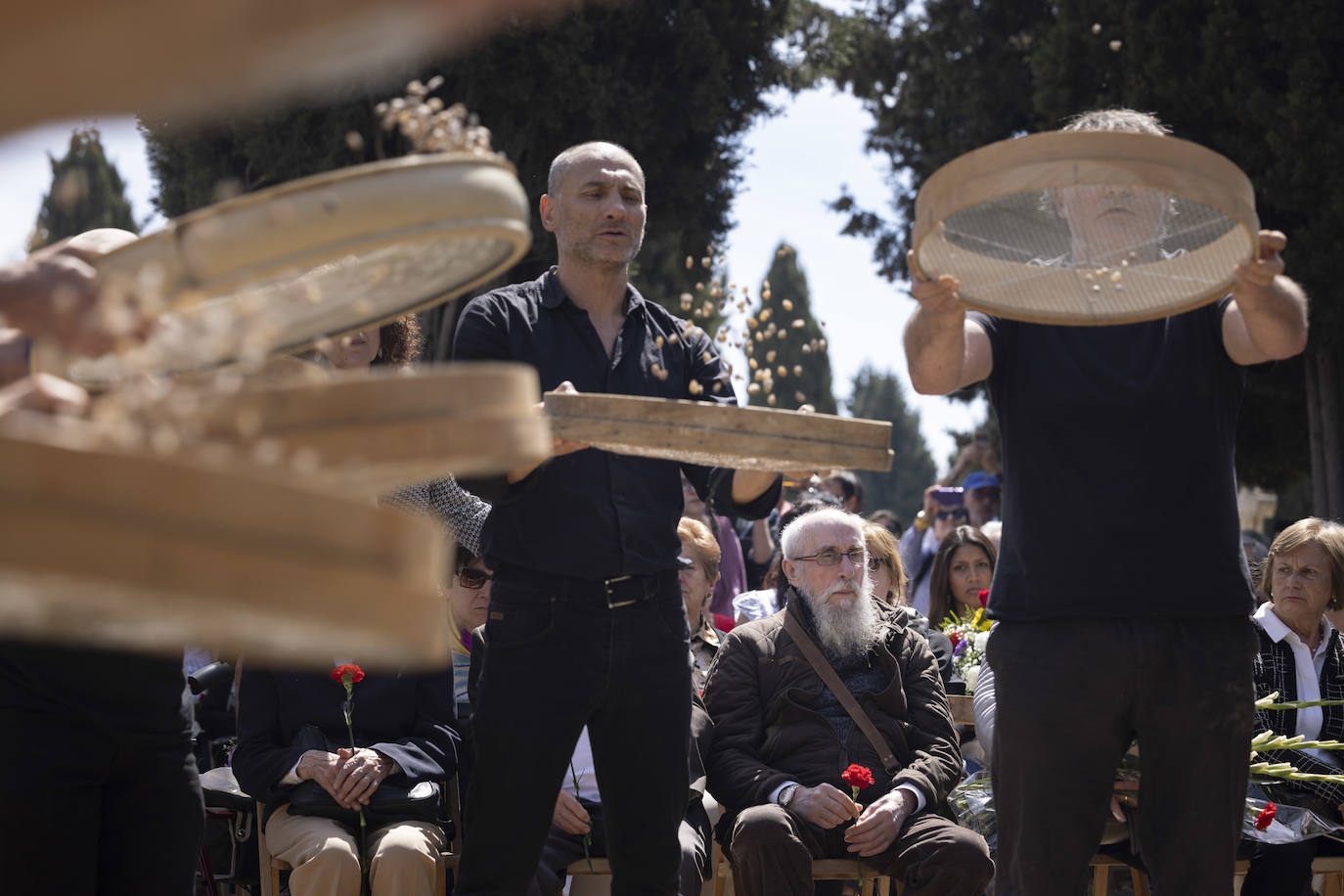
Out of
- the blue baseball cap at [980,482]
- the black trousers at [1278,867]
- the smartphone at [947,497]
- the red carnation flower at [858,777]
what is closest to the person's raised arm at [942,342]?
the red carnation flower at [858,777]

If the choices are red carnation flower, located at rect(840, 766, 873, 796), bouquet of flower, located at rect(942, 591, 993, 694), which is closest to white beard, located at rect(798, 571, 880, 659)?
bouquet of flower, located at rect(942, 591, 993, 694)

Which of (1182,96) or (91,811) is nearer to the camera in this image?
(91,811)

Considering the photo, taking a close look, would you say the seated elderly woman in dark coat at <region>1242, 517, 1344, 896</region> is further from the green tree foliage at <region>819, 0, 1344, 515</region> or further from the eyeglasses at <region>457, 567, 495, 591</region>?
the green tree foliage at <region>819, 0, 1344, 515</region>

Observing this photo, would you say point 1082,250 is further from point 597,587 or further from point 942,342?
point 597,587

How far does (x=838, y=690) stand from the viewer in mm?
5055

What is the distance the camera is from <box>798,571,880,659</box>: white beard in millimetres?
5234

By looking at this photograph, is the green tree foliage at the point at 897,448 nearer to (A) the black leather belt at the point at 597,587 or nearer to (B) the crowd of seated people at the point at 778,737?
(B) the crowd of seated people at the point at 778,737

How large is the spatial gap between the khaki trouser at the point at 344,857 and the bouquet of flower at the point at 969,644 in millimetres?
2442

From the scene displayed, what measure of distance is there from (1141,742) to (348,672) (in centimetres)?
287

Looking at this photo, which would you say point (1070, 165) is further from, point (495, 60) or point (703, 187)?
point (703, 187)

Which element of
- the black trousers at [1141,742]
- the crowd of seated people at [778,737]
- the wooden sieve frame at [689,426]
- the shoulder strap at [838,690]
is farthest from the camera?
the shoulder strap at [838,690]

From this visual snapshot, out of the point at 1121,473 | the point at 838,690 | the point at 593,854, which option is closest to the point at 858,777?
the point at 838,690

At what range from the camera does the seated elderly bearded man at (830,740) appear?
4.62 meters

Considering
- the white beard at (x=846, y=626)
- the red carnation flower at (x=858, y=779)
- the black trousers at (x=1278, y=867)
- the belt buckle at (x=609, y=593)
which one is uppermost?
the belt buckle at (x=609, y=593)
